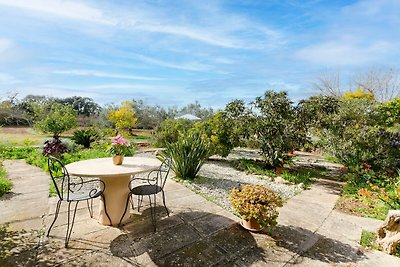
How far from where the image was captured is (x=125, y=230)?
2547 mm

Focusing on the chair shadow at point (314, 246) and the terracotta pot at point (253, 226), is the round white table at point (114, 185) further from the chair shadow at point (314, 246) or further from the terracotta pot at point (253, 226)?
the chair shadow at point (314, 246)

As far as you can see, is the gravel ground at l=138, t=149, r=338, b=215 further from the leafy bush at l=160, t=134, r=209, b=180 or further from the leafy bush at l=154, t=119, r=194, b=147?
the leafy bush at l=154, t=119, r=194, b=147

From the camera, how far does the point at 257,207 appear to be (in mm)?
2480

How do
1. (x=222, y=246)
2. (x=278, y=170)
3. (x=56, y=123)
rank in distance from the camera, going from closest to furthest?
(x=222, y=246)
(x=278, y=170)
(x=56, y=123)

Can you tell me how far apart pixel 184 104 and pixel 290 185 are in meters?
18.1

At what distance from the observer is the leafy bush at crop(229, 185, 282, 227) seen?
2.48m

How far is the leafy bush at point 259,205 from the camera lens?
2.48 meters

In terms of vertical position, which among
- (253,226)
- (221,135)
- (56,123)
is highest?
(56,123)

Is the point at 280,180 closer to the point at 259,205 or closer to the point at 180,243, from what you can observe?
the point at 259,205

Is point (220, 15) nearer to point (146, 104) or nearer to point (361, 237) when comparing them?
point (361, 237)

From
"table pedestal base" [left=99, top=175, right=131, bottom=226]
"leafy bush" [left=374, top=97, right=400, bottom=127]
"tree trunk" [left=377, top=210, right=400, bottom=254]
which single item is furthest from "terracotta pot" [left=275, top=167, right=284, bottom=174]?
"table pedestal base" [left=99, top=175, right=131, bottom=226]

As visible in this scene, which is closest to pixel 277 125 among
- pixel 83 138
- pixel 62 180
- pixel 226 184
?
pixel 226 184

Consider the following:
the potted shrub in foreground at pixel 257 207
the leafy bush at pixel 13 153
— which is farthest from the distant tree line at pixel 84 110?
the potted shrub in foreground at pixel 257 207

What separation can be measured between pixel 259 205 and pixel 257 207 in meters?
0.03
